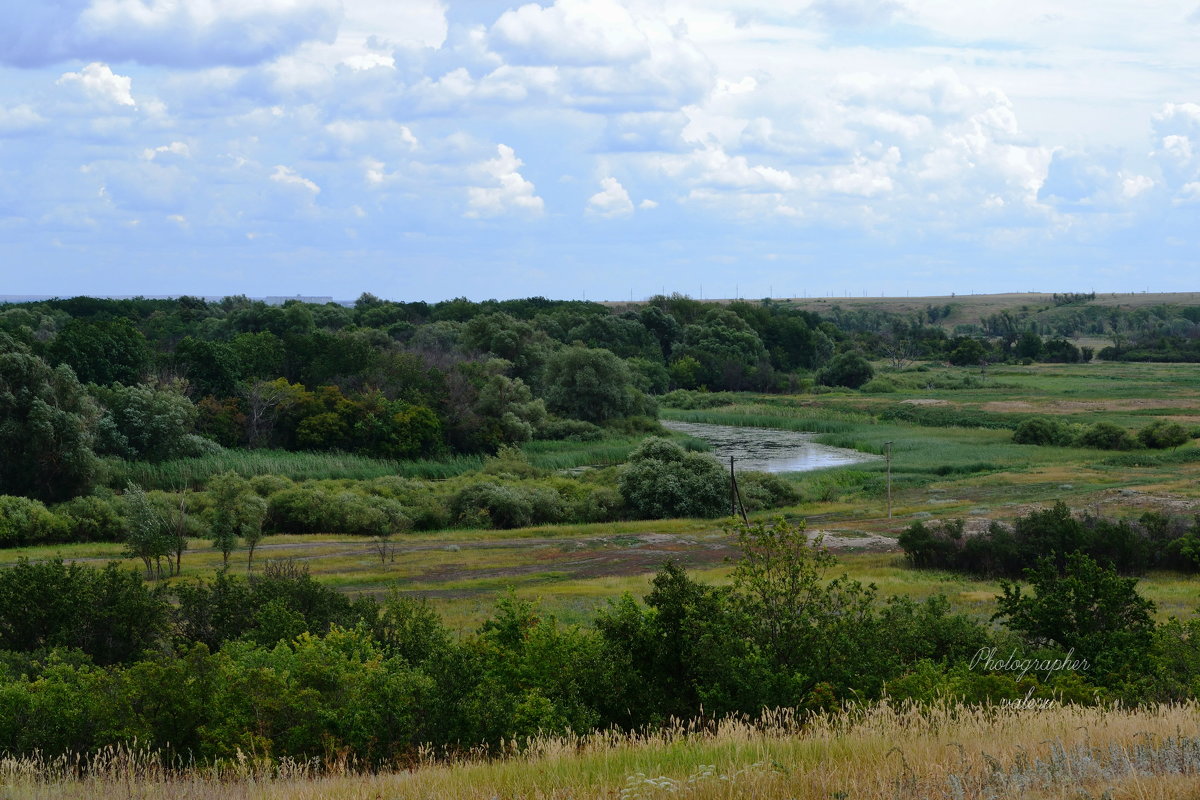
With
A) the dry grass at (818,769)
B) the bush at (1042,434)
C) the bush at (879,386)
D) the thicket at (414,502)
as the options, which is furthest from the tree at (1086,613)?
the bush at (879,386)

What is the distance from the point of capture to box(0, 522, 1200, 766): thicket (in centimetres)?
1253

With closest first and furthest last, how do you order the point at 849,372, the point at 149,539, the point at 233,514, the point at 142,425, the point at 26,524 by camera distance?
the point at 149,539 < the point at 233,514 < the point at 26,524 < the point at 142,425 < the point at 849,372

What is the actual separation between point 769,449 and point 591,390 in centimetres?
1488

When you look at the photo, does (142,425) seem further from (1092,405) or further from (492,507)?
(1092,405)

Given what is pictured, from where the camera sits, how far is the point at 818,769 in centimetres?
826

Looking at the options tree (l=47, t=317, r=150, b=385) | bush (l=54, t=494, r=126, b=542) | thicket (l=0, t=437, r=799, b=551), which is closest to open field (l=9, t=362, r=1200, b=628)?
thicket (l=0, t=437, r=799, b=551)

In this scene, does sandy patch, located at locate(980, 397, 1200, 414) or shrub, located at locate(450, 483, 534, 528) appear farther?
sandy patch, located at locate(980, 397, 1200, 414)

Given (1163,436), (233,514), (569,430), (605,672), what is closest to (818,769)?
(605,672)

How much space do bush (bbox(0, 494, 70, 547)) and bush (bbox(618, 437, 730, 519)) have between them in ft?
84.6

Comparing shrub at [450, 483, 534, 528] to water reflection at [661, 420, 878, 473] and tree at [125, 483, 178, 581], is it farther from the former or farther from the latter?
water reflection at [661, 420, 878, 473]

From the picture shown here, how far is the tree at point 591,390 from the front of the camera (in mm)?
83750

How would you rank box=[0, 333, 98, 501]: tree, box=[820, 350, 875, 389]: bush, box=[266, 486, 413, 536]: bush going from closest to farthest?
box=[266, 486, 413, 536]: bush, box=[0, 333, 98, 501]: tree, box=[820, 350, 875, 389]: bush

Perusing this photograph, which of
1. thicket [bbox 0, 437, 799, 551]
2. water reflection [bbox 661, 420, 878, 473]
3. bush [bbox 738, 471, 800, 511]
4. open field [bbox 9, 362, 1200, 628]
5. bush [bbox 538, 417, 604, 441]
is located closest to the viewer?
open field [bbox 9, 362, 1200, 628]

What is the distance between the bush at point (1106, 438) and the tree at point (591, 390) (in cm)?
3199
